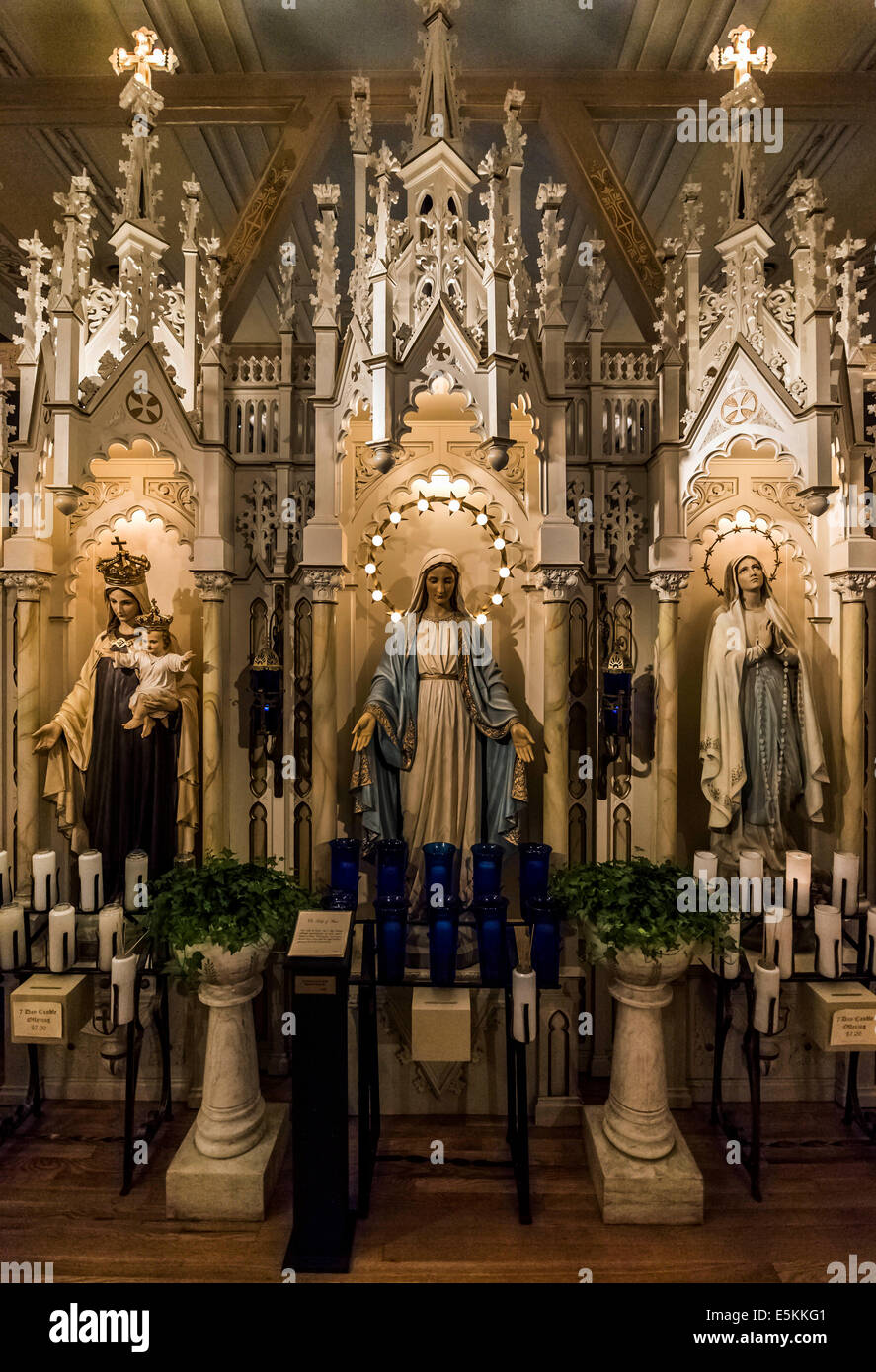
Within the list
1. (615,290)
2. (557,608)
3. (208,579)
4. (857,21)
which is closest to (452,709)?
(557,608)

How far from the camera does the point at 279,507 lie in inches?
175

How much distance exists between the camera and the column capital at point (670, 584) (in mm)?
4238

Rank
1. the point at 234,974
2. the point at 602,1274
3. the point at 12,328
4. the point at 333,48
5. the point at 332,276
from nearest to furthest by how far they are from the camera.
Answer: the point at 602,1274 < the point at 234,974 < the point at 332,276 < the point at 333,48 < the point at 12,328

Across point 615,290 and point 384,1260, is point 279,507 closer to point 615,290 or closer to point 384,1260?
point 384,1260

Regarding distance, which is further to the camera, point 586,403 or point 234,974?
point 586,403

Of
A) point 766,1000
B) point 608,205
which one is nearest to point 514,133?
point 608,205

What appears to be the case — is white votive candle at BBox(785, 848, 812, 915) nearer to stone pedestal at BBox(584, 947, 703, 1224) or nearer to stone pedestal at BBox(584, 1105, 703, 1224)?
stone pedestal at BBox(584, 947, 703, 1224)

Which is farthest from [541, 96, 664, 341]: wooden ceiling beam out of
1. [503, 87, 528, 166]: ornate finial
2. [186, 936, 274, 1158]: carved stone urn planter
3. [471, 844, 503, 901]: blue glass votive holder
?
[186, 936, 274, 1158]: carved stone urn planter

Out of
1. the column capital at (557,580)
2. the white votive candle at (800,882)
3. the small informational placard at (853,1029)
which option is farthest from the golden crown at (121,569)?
the small informational placard at (853,1029)

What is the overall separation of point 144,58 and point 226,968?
5.02 m

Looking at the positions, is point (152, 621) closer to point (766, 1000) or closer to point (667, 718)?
point (667, 718)

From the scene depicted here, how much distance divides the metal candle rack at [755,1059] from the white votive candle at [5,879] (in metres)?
3.80

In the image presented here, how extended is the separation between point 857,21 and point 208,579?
5148mm

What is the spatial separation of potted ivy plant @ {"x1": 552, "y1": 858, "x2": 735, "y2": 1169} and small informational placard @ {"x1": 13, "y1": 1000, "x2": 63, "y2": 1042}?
2539 millimetres
